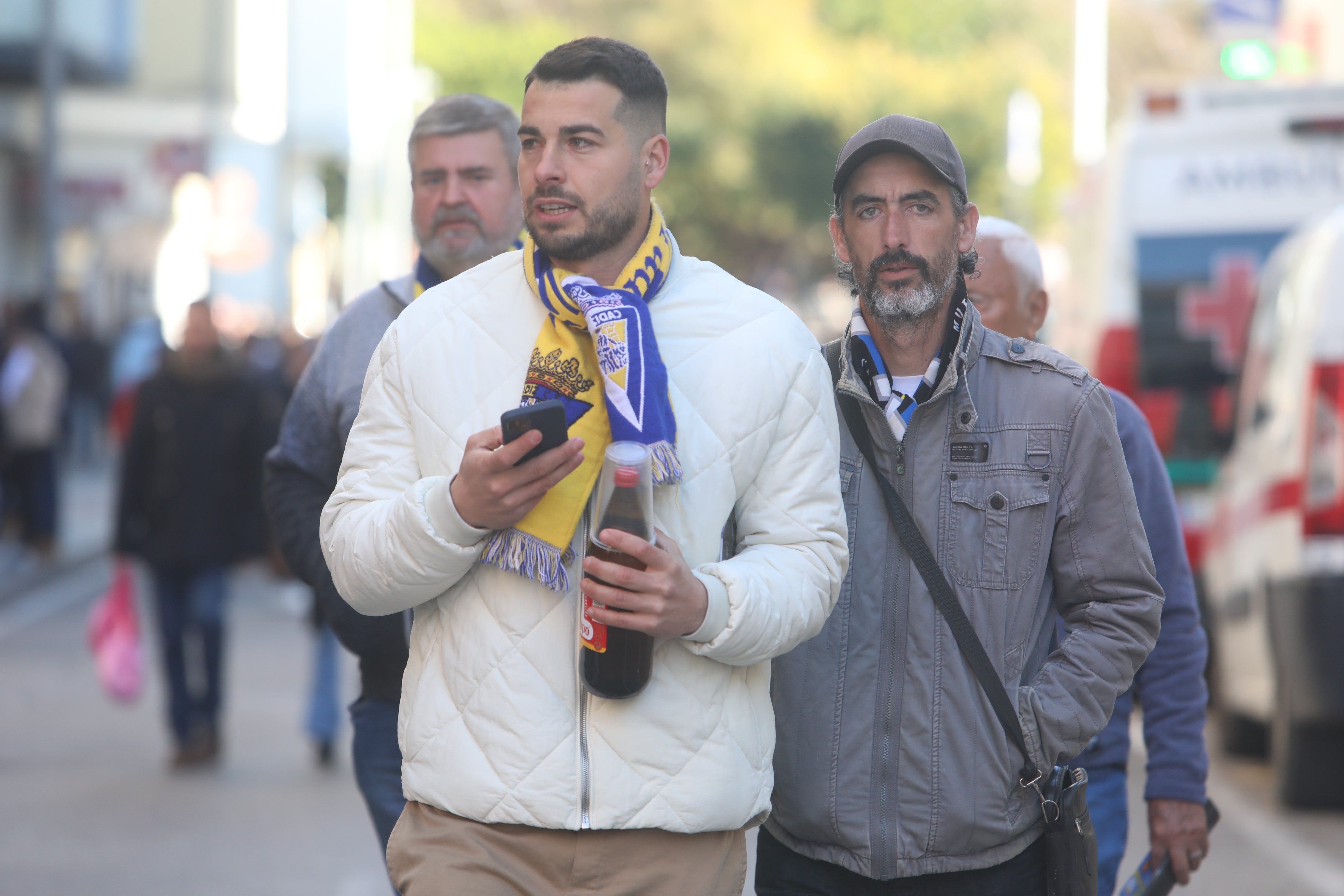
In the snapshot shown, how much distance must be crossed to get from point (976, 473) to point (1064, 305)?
11031mm

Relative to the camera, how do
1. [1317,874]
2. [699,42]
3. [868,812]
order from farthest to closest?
[699,42] < [1317,874] < [868,812]

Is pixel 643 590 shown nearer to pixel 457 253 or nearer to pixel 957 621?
pixel 957 621

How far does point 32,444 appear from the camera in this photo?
51.8 ft

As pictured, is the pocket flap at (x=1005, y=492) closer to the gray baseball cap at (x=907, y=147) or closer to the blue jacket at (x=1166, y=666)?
the gray baseball cap at (x=907, y=147)

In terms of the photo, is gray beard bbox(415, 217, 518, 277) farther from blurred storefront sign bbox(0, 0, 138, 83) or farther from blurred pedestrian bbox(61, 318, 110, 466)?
blurred pedestrian bbox(61, 318, 110, 466)

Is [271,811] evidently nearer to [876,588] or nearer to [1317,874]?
→ [1317,874]

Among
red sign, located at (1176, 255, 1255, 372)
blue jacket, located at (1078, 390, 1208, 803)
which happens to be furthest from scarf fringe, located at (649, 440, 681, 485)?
red sign, located at (1176, 255, 1255, 372)

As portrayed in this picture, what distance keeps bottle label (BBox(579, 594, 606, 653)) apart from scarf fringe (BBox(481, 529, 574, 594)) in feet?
0.19

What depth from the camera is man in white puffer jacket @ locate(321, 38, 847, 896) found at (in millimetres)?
2701

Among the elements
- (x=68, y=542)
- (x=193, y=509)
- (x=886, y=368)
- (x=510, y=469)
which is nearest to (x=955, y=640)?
(x=886, y=368)

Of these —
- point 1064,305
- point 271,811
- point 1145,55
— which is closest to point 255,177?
point 1145,55

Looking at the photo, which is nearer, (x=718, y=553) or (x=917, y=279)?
(x=718, y=553)

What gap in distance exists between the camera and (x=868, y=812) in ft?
9.96

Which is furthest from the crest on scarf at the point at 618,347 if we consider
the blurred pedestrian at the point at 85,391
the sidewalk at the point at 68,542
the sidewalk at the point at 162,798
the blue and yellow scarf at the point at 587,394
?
the blurred pedestrian at the point at 85,391
